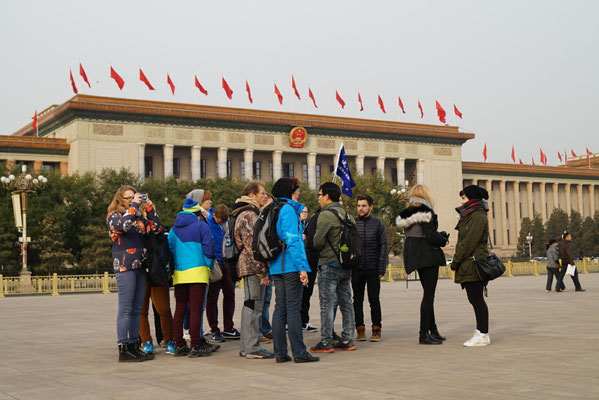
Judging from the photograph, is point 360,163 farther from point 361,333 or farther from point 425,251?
point 425,251

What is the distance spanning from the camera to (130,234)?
830 centimetres

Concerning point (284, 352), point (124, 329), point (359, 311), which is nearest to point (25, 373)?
point (124, 329)

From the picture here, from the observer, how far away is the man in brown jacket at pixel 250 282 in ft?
27.0

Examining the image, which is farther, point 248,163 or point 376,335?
point 248,163

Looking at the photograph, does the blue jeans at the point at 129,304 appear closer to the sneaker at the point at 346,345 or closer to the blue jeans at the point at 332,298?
the blue jeans at the point at 332,298

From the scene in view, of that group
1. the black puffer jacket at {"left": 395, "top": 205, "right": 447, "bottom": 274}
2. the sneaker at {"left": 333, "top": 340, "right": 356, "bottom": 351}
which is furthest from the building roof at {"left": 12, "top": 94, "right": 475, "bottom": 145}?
the sneaker at {"left": 333, "top": 340, "right": 356, "bottom": 351}

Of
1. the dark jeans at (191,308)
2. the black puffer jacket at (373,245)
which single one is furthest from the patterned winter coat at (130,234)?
the black puffer jacket at (373,245)

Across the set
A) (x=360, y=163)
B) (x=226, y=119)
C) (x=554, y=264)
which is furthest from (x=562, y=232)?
(x=554, y=264)

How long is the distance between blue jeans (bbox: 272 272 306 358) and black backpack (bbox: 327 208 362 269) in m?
0.92

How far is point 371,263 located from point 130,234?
3.22 m

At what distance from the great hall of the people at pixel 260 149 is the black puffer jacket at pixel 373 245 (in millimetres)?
40882

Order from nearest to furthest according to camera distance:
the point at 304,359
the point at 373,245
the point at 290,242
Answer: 1. the point at 304,359
2. the point at 290,242
3. the point at 373,245

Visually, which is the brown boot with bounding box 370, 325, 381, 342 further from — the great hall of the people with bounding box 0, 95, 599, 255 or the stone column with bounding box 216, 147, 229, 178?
the stone column with bounding box 216, 147, 229, 178

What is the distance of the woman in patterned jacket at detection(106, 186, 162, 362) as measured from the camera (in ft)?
26.7
